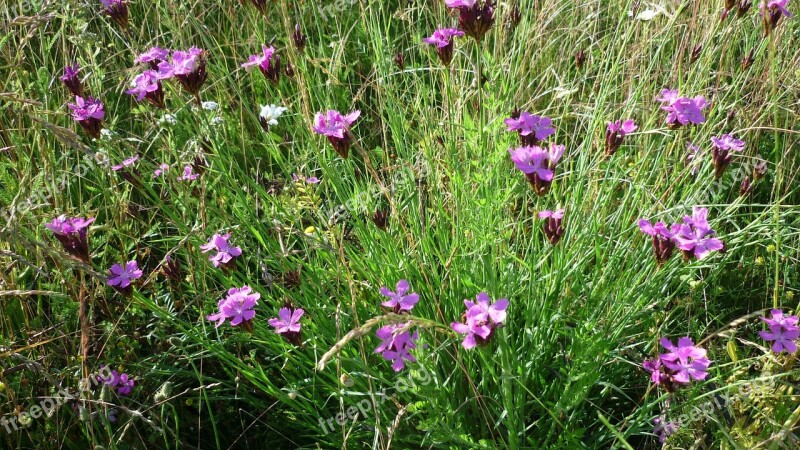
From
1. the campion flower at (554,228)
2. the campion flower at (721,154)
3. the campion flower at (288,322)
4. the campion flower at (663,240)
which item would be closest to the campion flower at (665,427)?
the campion flower at (663,240)

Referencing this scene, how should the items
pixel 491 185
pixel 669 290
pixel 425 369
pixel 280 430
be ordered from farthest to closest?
pixel 669 290 < pixel 280 430 < pixel 491 185 < pixel 425 369

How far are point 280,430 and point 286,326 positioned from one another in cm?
67

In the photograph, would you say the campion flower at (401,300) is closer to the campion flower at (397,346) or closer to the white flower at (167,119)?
the campion flower at (397,346)

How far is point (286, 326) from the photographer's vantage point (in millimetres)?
1679

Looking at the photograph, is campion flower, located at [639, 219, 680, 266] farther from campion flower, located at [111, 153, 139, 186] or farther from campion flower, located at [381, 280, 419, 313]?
campion flower, located at [111, 153, 139, 186]

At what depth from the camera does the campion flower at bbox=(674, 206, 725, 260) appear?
1.55 metres

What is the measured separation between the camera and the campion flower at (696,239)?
155 centimetres

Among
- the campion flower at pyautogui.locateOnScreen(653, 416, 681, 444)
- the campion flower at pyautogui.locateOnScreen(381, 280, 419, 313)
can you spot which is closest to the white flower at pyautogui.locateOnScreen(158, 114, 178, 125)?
the campion flower at pyautogui.locateOnScreen(381, 280, 419, 313)

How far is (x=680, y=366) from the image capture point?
1506mm

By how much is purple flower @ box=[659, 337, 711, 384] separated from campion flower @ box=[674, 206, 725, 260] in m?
0.19

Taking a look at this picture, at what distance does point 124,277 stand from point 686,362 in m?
1.39

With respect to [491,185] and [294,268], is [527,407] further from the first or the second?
[294,268]

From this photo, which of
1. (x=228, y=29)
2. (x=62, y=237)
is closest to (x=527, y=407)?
(x=62, y=237)

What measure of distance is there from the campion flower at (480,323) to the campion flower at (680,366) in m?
0.37
